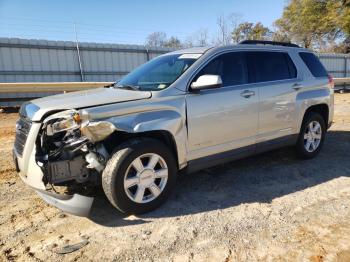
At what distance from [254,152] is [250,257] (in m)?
2.10

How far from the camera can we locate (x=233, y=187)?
4496 mm

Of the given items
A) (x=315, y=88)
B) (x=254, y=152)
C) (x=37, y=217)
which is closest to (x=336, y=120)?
(x=315, y=88)

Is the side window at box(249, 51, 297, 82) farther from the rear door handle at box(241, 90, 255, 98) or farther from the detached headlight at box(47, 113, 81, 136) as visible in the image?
the detached headlight at box(47, 113, 81, 136)

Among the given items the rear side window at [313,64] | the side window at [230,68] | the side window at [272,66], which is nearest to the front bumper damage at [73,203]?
the side window at [230,68]

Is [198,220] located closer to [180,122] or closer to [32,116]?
[180,122]

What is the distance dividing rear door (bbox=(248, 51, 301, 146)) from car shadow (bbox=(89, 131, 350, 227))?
582mm

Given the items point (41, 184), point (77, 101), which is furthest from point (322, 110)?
point (41, 184)

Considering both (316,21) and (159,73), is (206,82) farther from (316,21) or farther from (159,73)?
(316,21)

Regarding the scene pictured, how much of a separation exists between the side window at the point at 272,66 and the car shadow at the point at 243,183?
4.66ft

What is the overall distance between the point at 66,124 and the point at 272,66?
3207 millimetres

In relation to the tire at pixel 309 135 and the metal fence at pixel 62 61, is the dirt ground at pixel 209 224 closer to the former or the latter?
the tire at pixel 309 135

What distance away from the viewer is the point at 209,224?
3484mm

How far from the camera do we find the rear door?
4.75 m

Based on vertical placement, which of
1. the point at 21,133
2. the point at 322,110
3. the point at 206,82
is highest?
the point at 206,82
